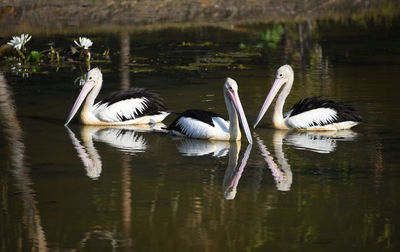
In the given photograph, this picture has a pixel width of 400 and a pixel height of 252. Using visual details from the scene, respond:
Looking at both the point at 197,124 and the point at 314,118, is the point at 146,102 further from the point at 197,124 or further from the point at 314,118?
the point at 314,118

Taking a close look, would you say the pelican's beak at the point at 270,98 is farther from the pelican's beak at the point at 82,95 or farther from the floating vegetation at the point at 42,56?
the floating vegetation at the point at 42,56

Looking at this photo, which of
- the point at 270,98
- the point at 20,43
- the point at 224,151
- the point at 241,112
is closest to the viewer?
the point at 224,151

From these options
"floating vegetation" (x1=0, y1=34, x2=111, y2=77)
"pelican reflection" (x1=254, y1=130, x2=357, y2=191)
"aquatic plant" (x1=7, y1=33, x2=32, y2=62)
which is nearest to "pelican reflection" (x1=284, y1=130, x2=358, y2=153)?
"pelican reflection" (x1=254, y1=130, x2=357, y2=191)

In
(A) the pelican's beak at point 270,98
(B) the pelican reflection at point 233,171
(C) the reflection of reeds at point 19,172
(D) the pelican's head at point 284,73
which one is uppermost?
(D) the pelican's head at point 284,73

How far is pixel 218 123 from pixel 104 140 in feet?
4.28

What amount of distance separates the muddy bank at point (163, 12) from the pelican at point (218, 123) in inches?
470

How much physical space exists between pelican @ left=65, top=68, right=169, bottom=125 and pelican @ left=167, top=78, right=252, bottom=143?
1031 millimetres

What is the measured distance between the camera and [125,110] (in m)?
10.9

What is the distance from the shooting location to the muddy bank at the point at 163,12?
2223 centimetres

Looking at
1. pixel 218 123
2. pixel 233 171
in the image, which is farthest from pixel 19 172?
pixel 218 123

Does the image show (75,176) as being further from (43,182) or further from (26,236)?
(26,236)

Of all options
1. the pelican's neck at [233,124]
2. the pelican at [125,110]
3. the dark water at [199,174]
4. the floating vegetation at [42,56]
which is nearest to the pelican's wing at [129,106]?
the pelican at [125,110]

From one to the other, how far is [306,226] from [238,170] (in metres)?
1.90

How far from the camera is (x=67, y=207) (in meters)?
7.14
